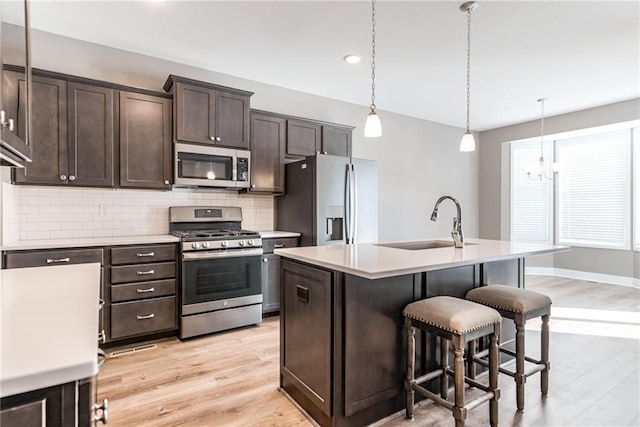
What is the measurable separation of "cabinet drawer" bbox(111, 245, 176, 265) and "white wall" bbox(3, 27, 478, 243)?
2.27 ft

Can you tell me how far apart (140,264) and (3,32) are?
218 cm

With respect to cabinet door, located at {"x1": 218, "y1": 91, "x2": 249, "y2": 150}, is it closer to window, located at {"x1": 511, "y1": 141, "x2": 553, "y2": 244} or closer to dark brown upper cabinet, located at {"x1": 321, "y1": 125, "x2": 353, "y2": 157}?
dark brown upper cabinet, located at {"x1": 321, "y1": 125, "x2": 353, "y2": 157}

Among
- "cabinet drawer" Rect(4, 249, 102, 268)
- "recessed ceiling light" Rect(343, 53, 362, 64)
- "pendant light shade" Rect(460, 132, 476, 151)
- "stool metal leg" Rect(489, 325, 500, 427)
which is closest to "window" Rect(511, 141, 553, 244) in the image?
"pendant light shade" Rect(460, 132, 476, 151)

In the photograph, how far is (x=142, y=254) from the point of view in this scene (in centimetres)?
302

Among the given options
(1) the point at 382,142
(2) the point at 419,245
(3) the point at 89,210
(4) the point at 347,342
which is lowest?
(4) the point at 347,342

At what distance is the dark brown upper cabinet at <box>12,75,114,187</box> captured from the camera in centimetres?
280

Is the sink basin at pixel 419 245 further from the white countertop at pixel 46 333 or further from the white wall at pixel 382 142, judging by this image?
the white countertop at pixel 46 333

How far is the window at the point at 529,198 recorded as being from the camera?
20.7 ft

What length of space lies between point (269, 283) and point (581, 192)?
18.5 feet

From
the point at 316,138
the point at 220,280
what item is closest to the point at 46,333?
the point at 220,280

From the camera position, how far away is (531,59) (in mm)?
3639

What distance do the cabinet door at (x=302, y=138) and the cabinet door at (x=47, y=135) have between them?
7.14 ft

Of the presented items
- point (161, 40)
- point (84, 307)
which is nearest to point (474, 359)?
point (84, 307)

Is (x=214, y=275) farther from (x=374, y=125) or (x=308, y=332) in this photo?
(x=374, y=125)
